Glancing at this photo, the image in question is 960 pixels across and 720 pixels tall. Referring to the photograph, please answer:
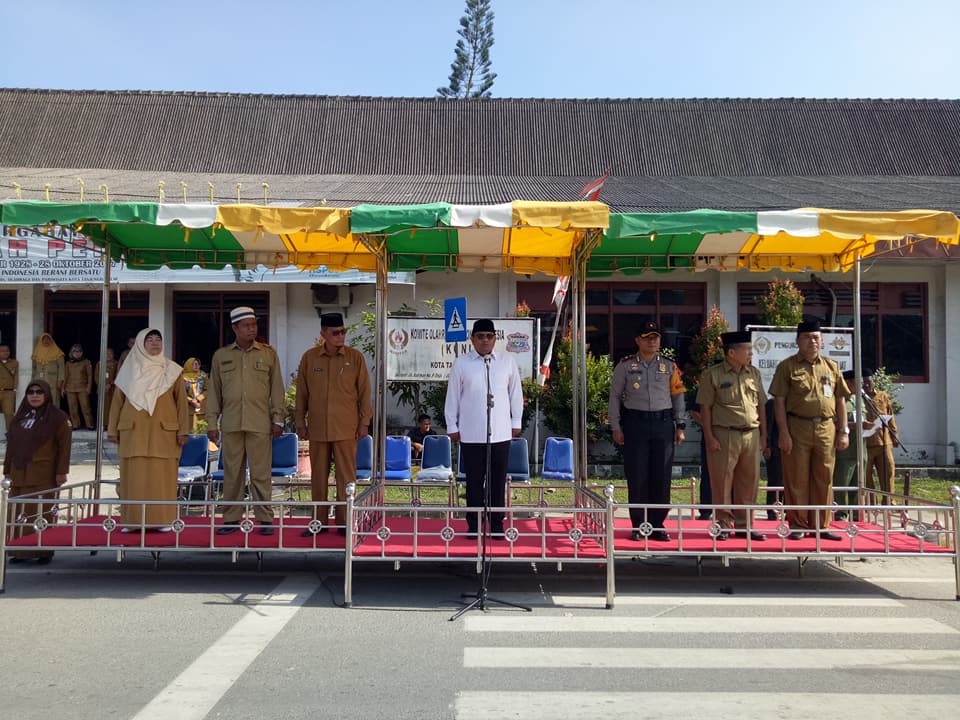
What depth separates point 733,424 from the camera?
709 centimetres

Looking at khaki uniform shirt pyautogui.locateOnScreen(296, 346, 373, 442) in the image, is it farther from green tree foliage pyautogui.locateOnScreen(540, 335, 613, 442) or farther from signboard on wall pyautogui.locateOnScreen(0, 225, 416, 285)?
signboard on wall pyautogui.locateOnScreen(0, 225, 416, 285)

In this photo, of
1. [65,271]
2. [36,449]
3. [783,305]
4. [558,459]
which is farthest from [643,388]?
[65,271]

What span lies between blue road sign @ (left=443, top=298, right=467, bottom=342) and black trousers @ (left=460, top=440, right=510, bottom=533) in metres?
2.93

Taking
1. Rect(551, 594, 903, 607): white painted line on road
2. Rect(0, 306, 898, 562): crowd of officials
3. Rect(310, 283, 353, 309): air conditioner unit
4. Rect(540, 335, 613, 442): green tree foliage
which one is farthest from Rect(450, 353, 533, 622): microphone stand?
Rect(310, 283, 353, 309): air conditioner unit

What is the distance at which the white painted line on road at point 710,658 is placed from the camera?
15.4 feet

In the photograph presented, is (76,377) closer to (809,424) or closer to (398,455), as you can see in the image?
(398,455)

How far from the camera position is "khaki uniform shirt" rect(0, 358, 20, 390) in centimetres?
1520

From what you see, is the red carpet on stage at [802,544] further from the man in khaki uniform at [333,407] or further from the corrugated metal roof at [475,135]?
the corrugated metal roof at [475,135]

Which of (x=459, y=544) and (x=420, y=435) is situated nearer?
(x=459, y=544)

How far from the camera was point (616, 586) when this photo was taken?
675 cm

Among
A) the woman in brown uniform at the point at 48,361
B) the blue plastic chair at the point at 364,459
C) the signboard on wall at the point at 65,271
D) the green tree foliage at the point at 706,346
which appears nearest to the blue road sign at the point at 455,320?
the blue plastic chair at the point at 364,459

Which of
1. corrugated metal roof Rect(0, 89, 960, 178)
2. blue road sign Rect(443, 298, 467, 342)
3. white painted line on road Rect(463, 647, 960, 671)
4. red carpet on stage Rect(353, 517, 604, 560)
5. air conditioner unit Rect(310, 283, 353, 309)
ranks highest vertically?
corrugated metal roof Rect(0, 89, 960, 178)

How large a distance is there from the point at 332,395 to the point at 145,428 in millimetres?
1653

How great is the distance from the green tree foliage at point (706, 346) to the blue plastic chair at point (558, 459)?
424 cm
